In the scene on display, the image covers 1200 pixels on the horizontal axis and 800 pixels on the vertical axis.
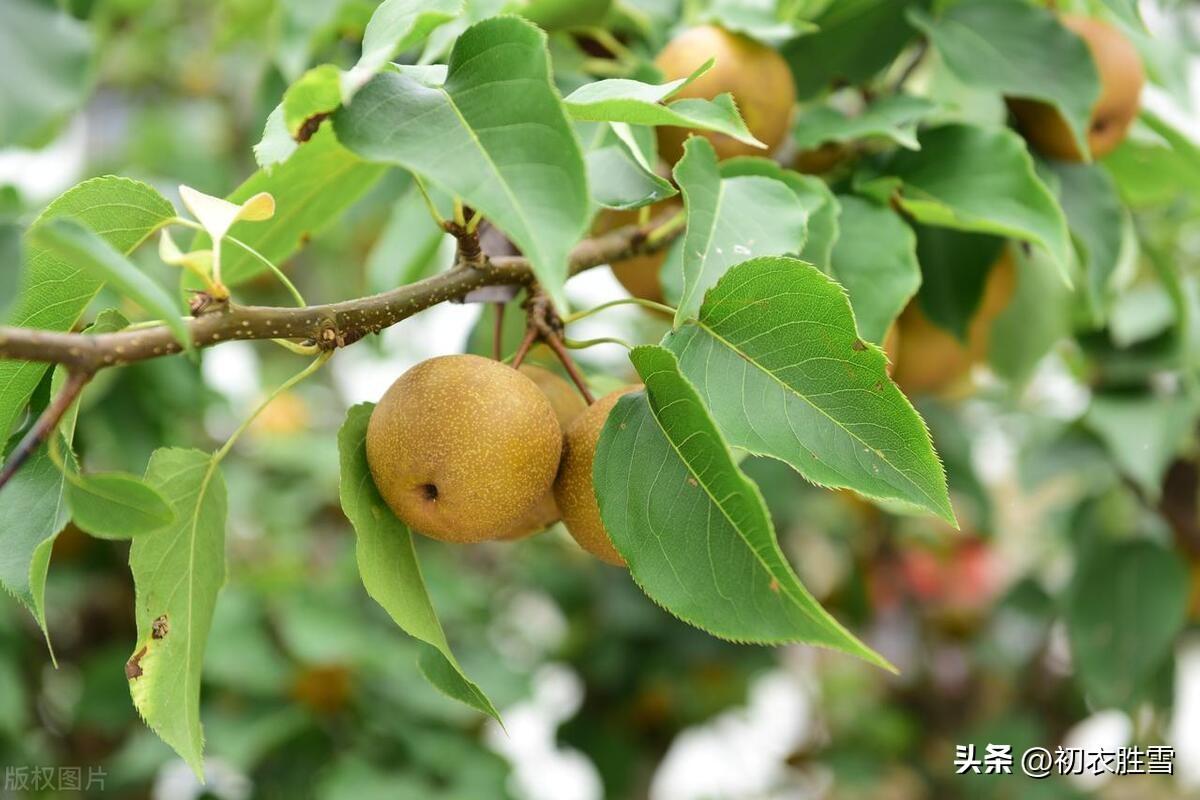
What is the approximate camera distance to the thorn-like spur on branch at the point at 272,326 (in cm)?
39

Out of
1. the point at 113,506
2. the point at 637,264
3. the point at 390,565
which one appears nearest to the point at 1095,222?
the point at 637,264

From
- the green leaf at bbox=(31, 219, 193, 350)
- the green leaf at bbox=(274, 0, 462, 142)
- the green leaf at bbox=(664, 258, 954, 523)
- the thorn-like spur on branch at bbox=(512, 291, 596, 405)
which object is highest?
the green leaf at bbox=(274, 0, 462, 142)

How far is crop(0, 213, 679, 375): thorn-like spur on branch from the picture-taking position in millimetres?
391

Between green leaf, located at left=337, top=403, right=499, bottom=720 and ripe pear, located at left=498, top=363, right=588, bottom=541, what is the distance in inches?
2.3

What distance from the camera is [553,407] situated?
56cm

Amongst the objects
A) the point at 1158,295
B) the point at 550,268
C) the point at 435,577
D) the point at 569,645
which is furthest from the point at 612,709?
the point at 550,268

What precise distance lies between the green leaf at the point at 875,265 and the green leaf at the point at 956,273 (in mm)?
108

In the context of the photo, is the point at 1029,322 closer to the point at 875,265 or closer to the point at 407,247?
the point at 875,265

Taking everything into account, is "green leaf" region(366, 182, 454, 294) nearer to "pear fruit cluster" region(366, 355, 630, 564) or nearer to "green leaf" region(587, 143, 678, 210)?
"green leaf" region(587, 143, 678, 210)

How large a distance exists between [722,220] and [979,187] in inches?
8.3

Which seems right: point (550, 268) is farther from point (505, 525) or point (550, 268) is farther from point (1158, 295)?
point (1158, 295)

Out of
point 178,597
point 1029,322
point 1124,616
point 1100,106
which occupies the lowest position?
point 1124,616

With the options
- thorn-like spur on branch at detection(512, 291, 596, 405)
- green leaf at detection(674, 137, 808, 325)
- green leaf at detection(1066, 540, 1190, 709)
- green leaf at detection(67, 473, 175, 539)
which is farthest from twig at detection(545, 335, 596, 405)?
green leaf at detection(1066, 540, 1190, 709)

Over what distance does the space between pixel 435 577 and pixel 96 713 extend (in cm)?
39
